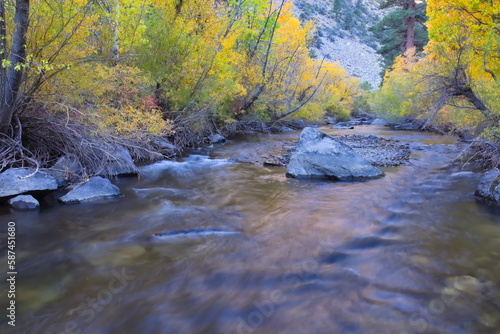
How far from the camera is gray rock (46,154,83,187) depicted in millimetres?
6791

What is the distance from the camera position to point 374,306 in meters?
2.99

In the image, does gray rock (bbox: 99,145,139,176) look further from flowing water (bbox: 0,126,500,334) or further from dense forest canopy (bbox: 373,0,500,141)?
dense forest canopy (bbox: 373,0,500,141)

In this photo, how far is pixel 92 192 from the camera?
244 inches

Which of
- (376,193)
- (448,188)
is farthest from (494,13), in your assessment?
(376,193)

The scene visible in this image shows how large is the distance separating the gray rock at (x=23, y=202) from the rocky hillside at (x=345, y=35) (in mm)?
95056

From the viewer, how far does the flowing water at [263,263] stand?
2.85m

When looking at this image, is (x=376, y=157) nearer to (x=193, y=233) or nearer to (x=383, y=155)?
(x=383, y=155)

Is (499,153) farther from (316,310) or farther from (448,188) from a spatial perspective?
(316,310)

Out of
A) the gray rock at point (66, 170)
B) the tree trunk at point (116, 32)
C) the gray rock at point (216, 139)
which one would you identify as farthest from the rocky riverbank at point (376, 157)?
the tree trunk at point (116, 32)

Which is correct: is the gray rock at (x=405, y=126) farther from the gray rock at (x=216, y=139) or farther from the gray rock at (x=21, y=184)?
the gray rock at (x=21, y=184)

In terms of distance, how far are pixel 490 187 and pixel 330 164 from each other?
3393mm

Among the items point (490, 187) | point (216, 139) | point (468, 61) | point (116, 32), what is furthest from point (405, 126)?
point (116, 32)

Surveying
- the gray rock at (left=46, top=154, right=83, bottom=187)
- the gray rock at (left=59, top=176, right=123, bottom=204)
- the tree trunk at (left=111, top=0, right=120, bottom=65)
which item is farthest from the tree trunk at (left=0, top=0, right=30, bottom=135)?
the tree trunk at (left=111, top=0, right=120, bottom=65)

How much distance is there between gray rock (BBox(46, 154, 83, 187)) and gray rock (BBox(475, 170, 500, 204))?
8.39 m
